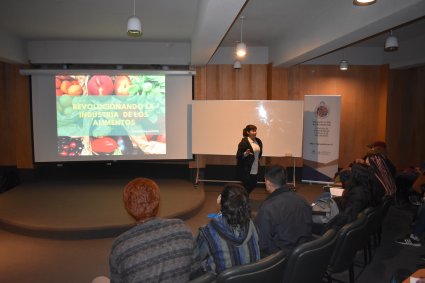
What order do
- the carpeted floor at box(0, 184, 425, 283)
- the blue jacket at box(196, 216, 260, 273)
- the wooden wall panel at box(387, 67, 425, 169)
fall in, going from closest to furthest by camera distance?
the blue jacket at box(196, 216, 260, 273), the carpeted floor at box(0, 184, 425, 283), the wooden wall panel at box(387, 67, 425, 169)

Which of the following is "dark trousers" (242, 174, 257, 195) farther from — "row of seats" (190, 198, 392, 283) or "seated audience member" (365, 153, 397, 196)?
"row of seats" (190, 198, 392, 283)

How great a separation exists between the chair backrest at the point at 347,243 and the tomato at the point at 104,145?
5.19m

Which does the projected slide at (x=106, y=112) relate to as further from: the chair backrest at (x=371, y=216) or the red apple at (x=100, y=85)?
the chair backrest at (x=371, y=216)

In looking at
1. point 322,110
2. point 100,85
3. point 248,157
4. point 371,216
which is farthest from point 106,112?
point 371,216

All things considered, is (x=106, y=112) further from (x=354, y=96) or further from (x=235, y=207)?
(x=354, y=96)

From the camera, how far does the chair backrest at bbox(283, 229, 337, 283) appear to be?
2.12 meters

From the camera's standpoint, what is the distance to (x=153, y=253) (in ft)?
5.34

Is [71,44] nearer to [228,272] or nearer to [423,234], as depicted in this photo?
[228,272]

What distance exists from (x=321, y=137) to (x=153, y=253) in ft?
20.8

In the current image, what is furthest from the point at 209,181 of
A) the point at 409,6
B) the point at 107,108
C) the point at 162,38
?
the point at 409,6

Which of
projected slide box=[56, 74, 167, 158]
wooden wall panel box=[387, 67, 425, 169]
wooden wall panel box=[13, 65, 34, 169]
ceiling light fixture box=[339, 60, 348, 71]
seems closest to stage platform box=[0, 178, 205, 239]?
wooden wall panel box=[13, 65, 34, 169]

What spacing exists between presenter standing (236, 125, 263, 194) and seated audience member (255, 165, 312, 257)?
9.10ft

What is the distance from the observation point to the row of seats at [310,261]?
5.89 ft

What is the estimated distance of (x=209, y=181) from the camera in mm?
7312
